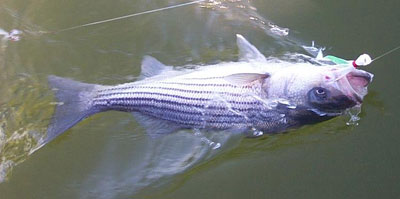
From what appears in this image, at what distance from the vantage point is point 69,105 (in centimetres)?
383

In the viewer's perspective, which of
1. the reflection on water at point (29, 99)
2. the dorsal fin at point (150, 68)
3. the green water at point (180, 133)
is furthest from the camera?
the dorsal fin at point (150, 68)

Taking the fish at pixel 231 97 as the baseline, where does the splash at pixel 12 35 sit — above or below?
above

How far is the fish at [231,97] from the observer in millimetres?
3387

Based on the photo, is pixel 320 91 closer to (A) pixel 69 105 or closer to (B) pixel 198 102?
(B) pixel 198 102

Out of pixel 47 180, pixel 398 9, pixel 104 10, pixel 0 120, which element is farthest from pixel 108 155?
pixel 398 9

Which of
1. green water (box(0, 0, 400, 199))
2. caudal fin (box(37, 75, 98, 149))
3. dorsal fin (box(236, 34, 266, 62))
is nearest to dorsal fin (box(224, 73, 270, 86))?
dorsal fin (box(236, 34, 266, 62))

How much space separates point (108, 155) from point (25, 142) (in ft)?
2.55

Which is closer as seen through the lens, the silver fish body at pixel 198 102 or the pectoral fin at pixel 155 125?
the silver fish body at pixel 198 102

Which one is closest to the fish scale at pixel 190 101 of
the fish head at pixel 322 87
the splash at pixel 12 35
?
the fish head at pixel 322 87

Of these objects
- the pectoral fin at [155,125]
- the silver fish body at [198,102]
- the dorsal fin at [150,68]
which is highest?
the dorsal fin at [150,68]

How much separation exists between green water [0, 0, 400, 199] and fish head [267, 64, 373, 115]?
0.41 m

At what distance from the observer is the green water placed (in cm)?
372

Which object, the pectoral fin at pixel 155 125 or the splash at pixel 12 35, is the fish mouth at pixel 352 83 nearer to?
the pectoral fin at pixel 155 125

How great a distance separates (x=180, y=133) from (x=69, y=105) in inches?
37.2
